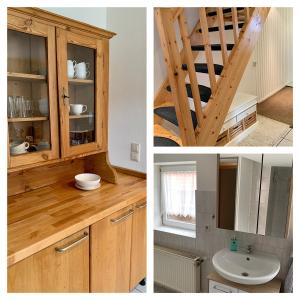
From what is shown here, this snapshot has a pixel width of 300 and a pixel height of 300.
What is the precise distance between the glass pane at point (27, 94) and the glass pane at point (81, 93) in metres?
0.16

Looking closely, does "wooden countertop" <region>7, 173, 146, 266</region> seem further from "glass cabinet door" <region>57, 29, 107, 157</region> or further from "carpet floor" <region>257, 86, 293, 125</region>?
"carpet floor" <region>257, 86, 293, 125</region>

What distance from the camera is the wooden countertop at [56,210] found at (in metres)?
1.13

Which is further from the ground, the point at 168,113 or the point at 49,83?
the point at 49,83

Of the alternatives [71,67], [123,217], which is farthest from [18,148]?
[123,217]

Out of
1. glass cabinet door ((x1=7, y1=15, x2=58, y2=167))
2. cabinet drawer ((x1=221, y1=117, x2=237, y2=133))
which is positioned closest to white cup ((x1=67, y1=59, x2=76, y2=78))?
glass cabinet door ((x1=7, y1=15, x2=58, y2=167))

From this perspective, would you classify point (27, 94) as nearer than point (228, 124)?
No

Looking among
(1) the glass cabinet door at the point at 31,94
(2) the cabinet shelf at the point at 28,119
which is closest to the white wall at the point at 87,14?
(1) the glass cabinet door at the point at 31,94

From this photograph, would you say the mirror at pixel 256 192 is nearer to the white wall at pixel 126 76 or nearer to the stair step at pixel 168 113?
the stair step at pixel 168 113

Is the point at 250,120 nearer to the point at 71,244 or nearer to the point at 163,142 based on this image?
the point at 163,142

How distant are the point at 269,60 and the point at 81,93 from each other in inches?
38.7

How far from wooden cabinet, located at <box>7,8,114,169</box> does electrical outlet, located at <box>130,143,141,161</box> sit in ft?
1.29

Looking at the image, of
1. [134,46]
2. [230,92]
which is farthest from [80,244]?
[134,46]

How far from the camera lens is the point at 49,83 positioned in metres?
1.41

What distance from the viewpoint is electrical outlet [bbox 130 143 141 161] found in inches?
78.1
